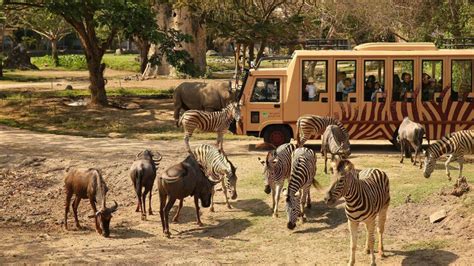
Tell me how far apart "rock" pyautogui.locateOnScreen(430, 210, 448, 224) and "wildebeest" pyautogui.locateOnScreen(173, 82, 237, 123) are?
14.0 metres

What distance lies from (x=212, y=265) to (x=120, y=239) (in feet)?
8.64

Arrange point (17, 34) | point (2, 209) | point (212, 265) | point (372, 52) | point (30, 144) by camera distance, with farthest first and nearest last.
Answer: point (17, 34), point (30, 144), point (372, 52), point (2, 209), point (212, 265)

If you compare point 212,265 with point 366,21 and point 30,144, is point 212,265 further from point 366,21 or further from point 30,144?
point 366,21

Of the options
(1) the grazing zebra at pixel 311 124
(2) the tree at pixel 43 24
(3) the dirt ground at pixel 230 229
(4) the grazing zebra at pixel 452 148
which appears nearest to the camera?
(3) the dirt ground at pixel 230 229

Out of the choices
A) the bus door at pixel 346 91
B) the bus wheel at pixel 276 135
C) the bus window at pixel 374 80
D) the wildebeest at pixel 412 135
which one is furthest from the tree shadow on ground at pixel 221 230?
the bus window at pixel 374 80

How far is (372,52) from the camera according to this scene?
71.1 feet

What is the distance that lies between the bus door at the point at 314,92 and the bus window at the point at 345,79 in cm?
33

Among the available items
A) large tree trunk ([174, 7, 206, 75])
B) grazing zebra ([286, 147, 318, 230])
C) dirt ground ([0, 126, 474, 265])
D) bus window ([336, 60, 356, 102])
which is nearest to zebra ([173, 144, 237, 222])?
dirt ground ([0, 126, 474, 265])

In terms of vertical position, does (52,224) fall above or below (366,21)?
below

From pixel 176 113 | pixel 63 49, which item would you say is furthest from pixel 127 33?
pixel 63 49

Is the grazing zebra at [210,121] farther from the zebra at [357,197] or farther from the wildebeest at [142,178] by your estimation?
the zebra at [357,197]

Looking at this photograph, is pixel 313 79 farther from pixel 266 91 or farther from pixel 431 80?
pixel 431 80

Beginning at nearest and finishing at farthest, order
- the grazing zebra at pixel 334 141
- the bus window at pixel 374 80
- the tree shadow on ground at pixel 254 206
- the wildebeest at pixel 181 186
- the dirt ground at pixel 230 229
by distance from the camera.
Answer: the dirt ground at pixel 230 229
the wildebeest at pixel 181 186
the tree shadow on ground at pixel 254 206
the grazing zebra at pixel 334 141
the bus window at pixel 374 80

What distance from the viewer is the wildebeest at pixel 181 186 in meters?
14.8
